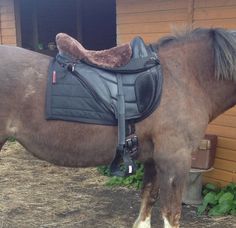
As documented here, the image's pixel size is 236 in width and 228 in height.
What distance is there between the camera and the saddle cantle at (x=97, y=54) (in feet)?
8.61

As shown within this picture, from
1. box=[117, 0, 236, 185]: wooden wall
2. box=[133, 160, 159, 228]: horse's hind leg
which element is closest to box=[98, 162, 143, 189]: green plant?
box=[117, 0, 236, 185]: wooden wall

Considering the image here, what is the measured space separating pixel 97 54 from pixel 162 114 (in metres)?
0.59

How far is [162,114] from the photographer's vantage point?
8.60 ft

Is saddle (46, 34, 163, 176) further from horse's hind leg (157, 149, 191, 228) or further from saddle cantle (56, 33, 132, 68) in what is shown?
horse's hind leg (157, 149, 191, 228)

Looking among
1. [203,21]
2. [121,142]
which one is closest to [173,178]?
[121,142]

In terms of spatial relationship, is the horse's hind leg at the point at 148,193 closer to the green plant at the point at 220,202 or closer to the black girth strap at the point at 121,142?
the black girth strap at the point at 121,142

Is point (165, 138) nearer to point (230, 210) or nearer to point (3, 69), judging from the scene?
point (3, 69)

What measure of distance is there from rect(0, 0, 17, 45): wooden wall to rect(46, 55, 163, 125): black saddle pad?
4448 millimetres

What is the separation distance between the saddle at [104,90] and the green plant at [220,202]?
5.19 feet

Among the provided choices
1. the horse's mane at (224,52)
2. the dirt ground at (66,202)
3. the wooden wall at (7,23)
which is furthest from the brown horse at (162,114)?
the wooden wall at (7,23)

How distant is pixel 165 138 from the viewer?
2.63 meters

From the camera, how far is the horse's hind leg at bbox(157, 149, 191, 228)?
2658 mm

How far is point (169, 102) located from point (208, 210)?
68.7 inches

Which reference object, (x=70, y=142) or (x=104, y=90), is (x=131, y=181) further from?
(x=104, y=90)
